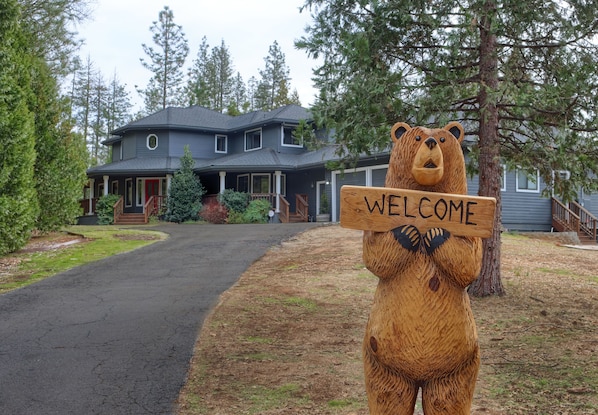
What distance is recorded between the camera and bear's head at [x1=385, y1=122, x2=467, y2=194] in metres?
2.68

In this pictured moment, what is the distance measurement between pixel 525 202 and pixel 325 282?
1475cm

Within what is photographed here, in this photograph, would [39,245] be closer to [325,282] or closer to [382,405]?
[325,282]

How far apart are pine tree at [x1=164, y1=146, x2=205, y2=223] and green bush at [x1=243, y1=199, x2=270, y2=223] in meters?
2.76

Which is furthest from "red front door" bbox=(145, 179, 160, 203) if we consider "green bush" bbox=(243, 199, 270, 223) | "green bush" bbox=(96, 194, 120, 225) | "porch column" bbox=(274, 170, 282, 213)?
"porch column" bbox=(274, 170, 282, 213)

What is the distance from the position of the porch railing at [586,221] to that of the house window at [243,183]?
15406mm

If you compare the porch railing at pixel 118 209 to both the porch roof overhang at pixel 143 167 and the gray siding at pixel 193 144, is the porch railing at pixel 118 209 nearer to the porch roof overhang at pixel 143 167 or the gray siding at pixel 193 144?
the porch roof overhang at pixel 143 167

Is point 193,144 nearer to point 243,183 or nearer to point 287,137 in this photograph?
point 243,183

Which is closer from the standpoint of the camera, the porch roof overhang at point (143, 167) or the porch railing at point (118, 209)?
the porch railing at point (118, 209)

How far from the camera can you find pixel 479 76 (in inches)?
310

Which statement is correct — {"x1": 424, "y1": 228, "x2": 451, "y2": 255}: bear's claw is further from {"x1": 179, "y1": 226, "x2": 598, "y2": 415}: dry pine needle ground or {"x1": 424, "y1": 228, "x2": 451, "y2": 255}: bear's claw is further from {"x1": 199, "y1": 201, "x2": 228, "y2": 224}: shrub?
{"x1": 199, "y1": 201, "x2": 228, "y2": 224}: shrub

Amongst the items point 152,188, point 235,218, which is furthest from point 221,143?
point 235,218

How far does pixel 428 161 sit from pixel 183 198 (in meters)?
23.9

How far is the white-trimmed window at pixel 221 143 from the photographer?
30422 millimetres

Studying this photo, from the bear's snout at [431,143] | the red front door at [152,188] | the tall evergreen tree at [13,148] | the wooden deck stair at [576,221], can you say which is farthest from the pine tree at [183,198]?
the bear's snout at [431,143]
